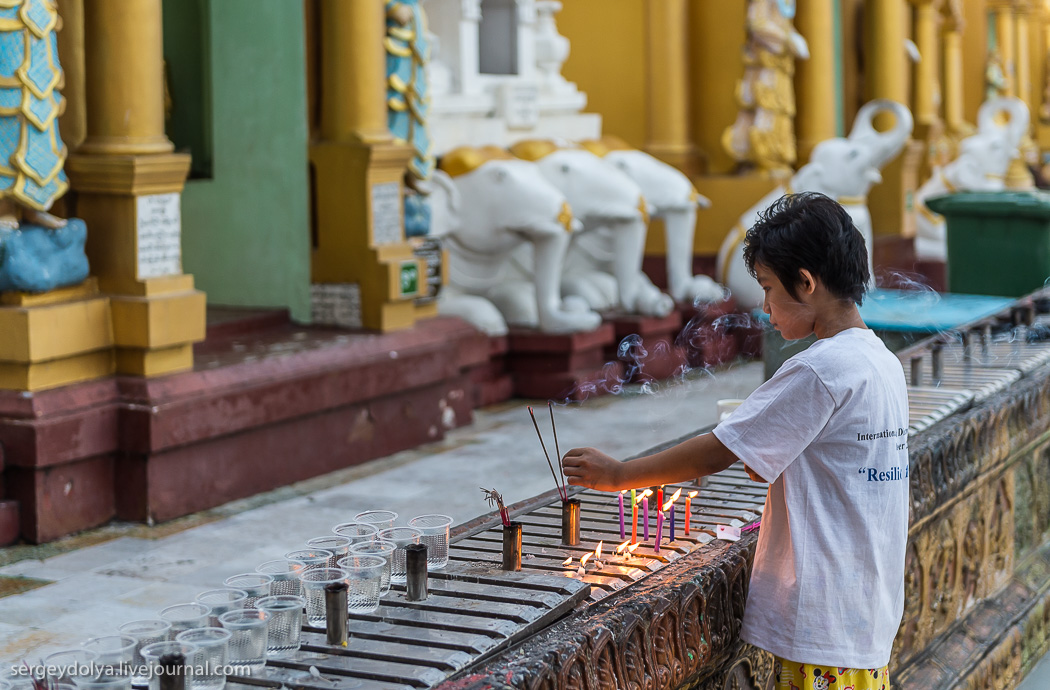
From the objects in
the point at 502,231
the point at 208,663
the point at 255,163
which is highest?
the point at 255,163

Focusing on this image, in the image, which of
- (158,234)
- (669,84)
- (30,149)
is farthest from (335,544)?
(669,84)

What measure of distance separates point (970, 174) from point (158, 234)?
37.9 ft

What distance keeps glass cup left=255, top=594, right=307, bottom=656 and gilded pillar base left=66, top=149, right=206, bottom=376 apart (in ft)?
12.4

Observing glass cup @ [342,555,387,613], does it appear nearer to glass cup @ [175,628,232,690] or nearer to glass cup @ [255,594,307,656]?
glass cup @ [255,594,307,656]

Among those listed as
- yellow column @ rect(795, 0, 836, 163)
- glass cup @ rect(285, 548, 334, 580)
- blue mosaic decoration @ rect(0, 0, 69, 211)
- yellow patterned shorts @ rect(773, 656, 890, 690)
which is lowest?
yellow patterned shorts @ rect(773, 656, 890, 690)

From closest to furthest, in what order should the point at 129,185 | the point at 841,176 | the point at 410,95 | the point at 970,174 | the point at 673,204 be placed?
the point at 129,185 → the point at 410,95 → the point at 673,204 → the point at 841,176 → the point at 970,174

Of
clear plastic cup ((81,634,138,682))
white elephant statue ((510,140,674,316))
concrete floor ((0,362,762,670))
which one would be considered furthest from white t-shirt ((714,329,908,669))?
white elephant statue ((510,140,674,316))

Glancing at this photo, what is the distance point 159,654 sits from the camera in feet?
7.00

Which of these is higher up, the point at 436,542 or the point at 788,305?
the point at 788,305

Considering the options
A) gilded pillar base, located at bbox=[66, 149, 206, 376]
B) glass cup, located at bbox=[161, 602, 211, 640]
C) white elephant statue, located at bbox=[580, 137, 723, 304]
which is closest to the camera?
glass cup, located at bbox=[161, 602, 211, 640]

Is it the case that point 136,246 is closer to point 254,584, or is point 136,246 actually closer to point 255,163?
point 255,163

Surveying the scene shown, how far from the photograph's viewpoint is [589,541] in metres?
2.96

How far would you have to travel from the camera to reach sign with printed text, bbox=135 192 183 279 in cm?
592

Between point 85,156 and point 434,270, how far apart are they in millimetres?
2848
